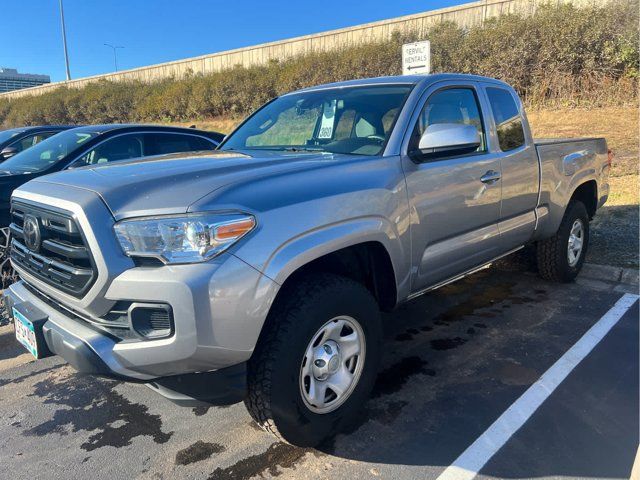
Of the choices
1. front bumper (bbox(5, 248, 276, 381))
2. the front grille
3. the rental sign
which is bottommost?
front bumper (bbox(5, 248, 276, 381))

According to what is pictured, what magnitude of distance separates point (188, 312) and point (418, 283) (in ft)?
5.22

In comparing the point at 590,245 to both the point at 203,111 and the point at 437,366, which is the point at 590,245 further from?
the point at 203,111

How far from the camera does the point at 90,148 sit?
214 inches

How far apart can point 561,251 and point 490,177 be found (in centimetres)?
179

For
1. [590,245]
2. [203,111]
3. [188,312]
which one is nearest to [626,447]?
[188,312]

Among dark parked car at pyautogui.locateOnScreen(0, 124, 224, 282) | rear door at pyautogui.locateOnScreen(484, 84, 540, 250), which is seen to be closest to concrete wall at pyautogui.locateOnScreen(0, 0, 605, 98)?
rear door at pyautogui.locateOnScreen(484, 84, 540, 250)

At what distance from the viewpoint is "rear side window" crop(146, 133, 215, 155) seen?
6.00m

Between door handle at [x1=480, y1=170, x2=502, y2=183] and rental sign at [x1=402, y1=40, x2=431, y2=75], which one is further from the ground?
rental sign at [x1=402, y1=40, x2=431, y2=75]

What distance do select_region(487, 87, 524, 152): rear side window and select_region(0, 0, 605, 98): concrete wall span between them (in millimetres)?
11295

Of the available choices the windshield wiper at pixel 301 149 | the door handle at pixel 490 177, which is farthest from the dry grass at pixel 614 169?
the windshield wiper at pixel 301 149

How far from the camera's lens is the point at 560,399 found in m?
2.91

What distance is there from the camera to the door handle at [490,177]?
3416mm

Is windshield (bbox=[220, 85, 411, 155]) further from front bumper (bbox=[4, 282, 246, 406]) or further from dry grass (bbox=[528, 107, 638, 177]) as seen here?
dry grass (bbox=[528, 107, 638, 177])

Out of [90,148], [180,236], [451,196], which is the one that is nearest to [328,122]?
[451,196]
